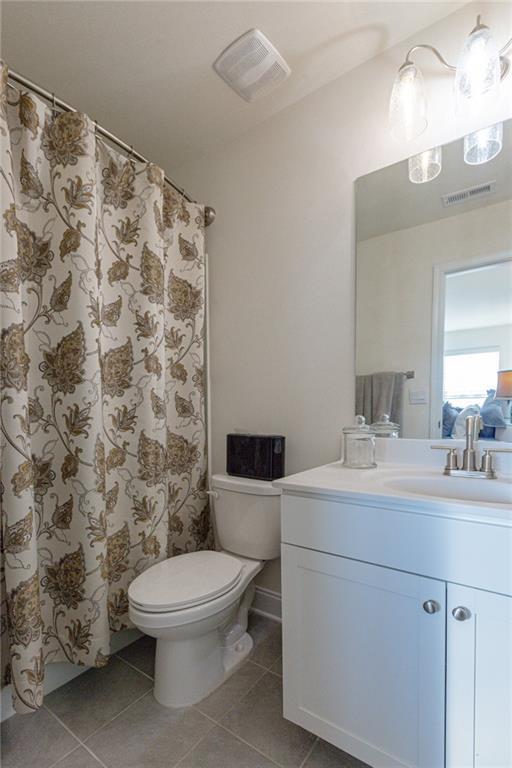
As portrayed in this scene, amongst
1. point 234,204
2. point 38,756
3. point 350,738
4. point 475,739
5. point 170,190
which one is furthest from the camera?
point 234,204

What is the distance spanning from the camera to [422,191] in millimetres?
1285

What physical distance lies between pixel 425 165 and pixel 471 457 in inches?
40.5

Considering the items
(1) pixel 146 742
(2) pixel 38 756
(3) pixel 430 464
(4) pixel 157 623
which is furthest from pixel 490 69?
(2) pixel 38 756

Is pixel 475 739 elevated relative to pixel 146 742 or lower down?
elevated

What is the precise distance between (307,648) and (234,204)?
1864 millimetres

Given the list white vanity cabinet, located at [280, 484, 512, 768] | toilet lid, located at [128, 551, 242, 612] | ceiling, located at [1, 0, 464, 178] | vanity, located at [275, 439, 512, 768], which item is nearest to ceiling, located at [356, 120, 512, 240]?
ceiling, located at [1, 0, 464, 178]

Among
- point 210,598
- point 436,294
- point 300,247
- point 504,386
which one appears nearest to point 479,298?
point 436,294

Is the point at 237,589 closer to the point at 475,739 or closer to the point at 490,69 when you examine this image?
the point at 475,739

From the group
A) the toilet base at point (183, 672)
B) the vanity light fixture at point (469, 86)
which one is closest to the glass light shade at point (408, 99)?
the vanity light fixture at point (469, 86)

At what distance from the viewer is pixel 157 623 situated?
3.61 feet

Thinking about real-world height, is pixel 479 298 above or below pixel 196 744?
above

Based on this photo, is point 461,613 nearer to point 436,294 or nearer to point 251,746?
point 251,746

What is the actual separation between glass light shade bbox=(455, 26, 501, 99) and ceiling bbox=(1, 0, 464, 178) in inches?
10.8

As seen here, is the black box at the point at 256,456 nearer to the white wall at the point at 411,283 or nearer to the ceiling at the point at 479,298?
the white wall at the point at 411,283
